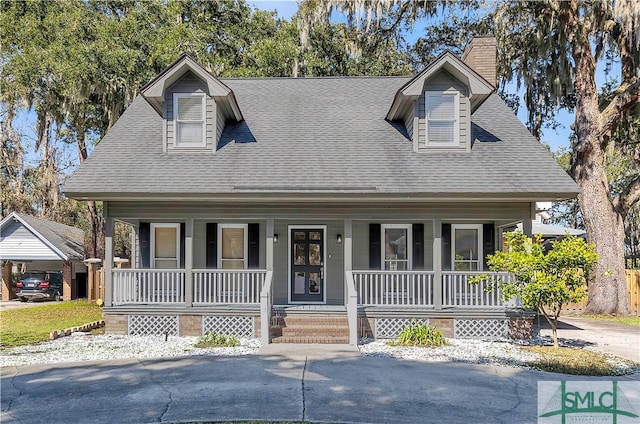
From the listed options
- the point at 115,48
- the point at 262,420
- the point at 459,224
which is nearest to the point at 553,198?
the point at 459,224

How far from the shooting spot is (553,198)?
1158 centimetres

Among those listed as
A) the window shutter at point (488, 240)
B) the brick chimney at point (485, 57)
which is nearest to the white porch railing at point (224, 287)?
the window shutter at point (488, 240)

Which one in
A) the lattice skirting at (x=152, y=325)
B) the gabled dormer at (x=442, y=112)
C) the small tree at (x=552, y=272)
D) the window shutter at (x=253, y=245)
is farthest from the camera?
the window shutter at (x=253, y=245)

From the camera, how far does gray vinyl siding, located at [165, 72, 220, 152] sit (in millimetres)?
13109

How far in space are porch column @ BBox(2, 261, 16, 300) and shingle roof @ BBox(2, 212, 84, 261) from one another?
78.5 inches

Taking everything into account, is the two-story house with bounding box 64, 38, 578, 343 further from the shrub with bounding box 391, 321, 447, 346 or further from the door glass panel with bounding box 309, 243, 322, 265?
the shrub with bounding box 391, 321, 447, 346

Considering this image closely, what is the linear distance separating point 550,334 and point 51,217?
101ft

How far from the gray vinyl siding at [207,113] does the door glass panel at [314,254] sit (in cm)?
354

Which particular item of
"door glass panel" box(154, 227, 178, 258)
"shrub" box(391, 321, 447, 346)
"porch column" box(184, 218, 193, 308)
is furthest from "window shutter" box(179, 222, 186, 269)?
"shrub" box(391, 321, 447, 346)

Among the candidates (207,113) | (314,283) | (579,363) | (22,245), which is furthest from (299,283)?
(22,245)

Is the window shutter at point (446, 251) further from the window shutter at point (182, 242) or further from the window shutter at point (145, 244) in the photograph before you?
the window shutter at point (145, 244)

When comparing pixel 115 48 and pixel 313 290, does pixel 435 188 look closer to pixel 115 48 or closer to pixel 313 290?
pixel 313 290

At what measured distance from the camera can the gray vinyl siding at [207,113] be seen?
13.1m

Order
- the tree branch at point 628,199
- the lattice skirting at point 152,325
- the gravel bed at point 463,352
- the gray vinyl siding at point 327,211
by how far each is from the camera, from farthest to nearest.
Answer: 1. the tree branch at point 628,199
2. the gray vinyl siding at point 327,211
3. the lattice skirting at point 152,325
4. the gravel bed at point 463,352
